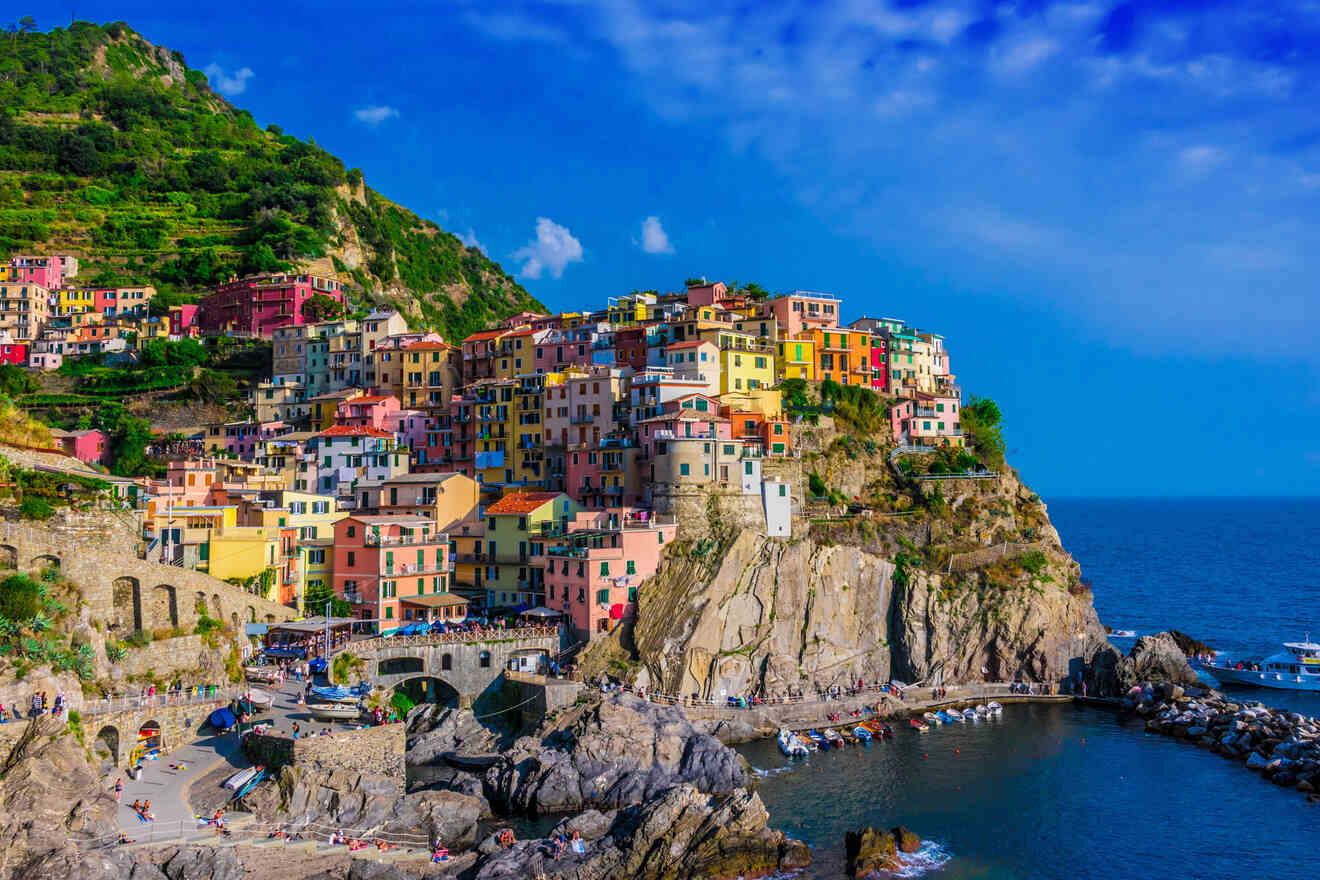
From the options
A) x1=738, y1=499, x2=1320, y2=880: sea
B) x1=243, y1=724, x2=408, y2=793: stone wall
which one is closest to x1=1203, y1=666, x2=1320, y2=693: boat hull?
x1=738, y1=499, x2=1320, y2=880: sea

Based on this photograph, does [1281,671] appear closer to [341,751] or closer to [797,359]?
[797,359]

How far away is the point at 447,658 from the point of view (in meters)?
59.1

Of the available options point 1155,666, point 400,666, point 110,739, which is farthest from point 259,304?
point 1155,666

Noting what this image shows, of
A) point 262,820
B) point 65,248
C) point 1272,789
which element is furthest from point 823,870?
point 65,248

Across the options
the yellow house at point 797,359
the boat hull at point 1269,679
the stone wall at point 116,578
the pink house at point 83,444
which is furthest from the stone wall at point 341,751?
the boat hull at point 1269,679

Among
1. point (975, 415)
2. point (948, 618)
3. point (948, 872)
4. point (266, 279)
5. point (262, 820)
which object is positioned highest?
point (266, 279)

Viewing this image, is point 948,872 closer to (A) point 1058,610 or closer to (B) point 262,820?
(B) point 262,820

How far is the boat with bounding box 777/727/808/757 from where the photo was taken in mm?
57656

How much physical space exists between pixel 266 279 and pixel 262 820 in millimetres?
78080

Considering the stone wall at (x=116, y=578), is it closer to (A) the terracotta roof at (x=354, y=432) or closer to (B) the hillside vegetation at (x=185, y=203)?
(A) the terracotta roof at (x=354, y=432)

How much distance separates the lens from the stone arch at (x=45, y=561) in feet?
Result: 151

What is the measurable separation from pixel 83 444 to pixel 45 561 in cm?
3953

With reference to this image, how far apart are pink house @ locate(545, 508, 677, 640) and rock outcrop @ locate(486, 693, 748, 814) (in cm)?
1013

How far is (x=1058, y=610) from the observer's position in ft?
239
